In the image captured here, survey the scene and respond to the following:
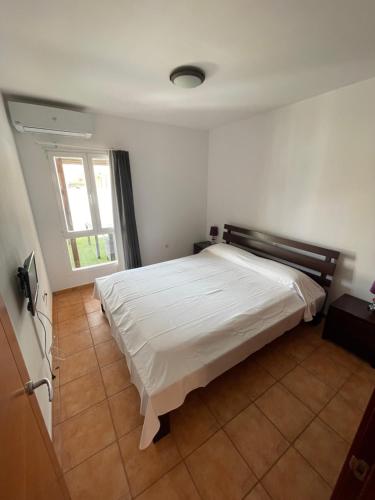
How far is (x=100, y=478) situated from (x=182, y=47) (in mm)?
2872

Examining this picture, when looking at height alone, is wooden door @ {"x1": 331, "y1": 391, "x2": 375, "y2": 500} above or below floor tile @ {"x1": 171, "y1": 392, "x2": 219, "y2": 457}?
above

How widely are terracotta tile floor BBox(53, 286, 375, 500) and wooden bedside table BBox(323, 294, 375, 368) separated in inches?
4.4

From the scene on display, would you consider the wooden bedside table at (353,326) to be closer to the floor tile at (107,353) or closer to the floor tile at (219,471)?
the floor tile at (219,471)

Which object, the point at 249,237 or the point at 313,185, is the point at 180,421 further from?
the point at 313,185

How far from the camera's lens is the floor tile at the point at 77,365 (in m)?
1.92

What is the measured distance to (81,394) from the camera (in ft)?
5.73

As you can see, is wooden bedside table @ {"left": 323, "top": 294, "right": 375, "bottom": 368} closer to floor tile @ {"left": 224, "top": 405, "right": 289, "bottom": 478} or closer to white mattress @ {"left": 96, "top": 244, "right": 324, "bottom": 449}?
white mattress @ {"left": 96, "top": 244, "right": 324, "bottom": 449}

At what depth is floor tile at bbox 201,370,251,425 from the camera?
1.59 metres

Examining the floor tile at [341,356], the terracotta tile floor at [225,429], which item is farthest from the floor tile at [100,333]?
the floor tile at [341,356]

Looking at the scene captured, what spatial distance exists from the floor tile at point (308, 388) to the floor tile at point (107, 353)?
1.60 metres

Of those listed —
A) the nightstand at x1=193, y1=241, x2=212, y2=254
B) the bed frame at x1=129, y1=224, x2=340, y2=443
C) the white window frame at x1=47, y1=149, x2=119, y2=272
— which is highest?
the white window frame at x1=47, y1=149, x2=119, y2=272

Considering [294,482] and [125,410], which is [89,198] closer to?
[125,410]

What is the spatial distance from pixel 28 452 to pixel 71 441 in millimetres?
1073

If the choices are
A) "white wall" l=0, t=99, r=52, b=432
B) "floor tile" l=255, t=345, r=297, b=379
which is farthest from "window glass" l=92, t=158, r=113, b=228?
"floor tile" l=255, t=345, r=297, b=379
